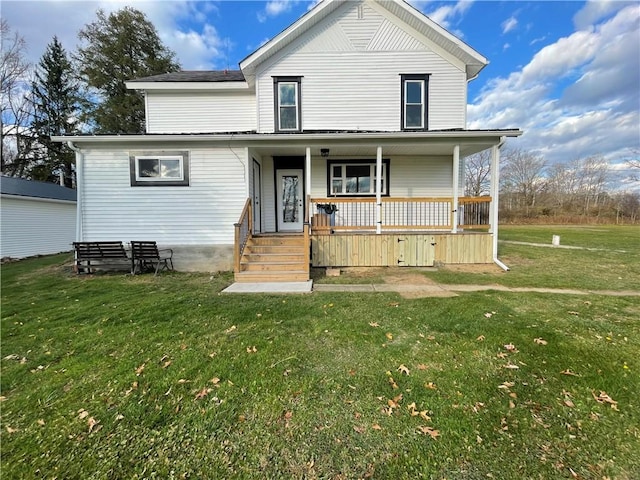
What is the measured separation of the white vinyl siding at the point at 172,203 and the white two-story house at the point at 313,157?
30 mm

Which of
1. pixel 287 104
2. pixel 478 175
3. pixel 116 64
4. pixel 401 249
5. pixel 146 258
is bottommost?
pixel 146 258

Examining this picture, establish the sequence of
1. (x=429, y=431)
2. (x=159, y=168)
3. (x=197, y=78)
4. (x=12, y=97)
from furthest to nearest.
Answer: (x=12, y=97) → (x=197, y=78) → (x=159, y=168) → (x=429, y=431)

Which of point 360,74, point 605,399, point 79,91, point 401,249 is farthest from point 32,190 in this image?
point 605,399

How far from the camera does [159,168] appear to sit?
8914 mm

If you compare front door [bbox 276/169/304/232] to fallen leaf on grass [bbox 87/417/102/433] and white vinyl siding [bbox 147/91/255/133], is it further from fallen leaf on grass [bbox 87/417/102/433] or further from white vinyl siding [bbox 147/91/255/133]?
fallen leaf on grass [bbox 87/417/102/433]

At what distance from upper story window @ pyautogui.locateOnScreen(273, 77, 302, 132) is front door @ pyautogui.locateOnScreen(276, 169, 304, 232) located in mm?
1546

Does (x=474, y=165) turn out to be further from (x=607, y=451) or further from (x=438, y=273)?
(x=607, y=451)

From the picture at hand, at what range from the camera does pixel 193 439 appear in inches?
92.9

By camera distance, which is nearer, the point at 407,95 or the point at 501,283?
the point at 501,283

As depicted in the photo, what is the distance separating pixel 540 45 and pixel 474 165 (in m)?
27.1

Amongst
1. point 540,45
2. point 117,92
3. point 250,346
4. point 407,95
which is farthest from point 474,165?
point 250,346

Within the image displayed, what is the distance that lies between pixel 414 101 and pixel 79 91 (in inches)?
1110

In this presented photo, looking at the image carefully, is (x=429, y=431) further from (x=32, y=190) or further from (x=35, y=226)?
(x=32, y=190)

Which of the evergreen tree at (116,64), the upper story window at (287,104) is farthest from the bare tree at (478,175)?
the evergreen tree at (116,64)
